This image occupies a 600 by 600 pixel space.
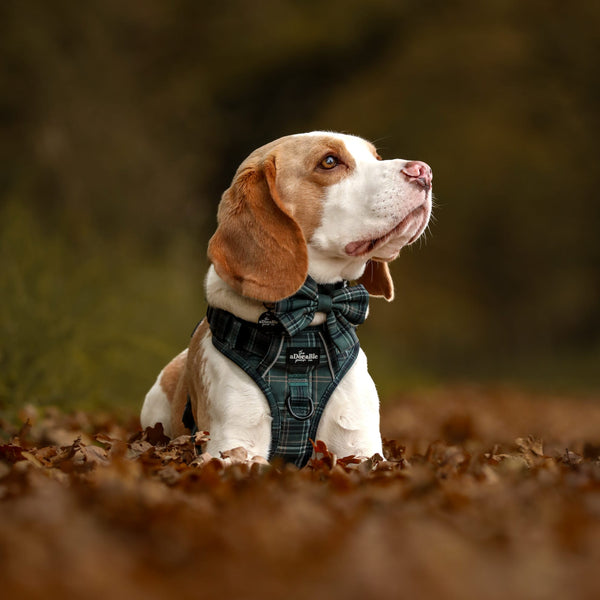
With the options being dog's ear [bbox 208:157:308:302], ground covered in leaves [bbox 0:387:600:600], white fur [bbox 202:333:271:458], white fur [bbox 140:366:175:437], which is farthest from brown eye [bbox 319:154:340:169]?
white fur [bbox 140:366:175:437]

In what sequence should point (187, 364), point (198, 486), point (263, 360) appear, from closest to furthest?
point (198, 486)
point (263, 360)
point (187, 364)

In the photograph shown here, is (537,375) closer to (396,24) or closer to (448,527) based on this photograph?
(396,24)

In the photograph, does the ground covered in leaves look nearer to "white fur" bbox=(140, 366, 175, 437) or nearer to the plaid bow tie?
the plaid bow tie

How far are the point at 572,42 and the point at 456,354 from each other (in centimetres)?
795

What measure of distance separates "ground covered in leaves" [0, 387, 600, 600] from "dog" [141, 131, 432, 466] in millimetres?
160

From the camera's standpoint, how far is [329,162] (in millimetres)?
3326

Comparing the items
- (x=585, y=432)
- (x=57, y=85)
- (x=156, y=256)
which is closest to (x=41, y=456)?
(x=585, y=432)

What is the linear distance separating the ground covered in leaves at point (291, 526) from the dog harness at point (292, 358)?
0.51 feet

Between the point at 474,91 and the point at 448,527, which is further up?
the point at 474,91

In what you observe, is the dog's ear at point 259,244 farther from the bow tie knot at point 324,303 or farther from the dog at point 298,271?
the bow tie knot at point 324,303

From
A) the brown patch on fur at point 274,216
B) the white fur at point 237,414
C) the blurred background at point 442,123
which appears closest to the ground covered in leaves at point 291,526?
the white fur at point 237,414

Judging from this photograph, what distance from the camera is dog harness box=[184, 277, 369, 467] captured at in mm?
3146

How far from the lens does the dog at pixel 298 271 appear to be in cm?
314

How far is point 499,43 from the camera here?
19531 mm
